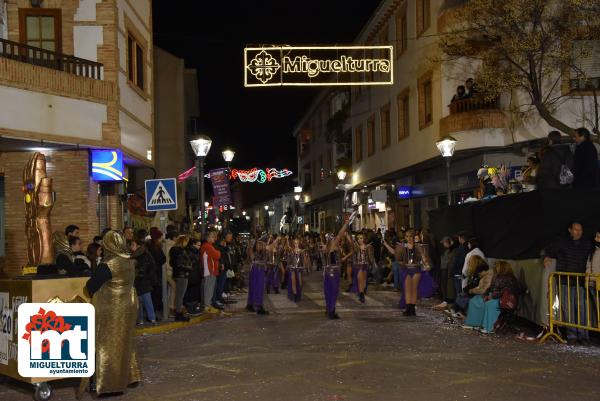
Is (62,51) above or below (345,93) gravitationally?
below

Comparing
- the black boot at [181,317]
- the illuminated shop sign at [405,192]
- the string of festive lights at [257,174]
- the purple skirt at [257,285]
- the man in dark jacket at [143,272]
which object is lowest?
the black boot at [181,317]

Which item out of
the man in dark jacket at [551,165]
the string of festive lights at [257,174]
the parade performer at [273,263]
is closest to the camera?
the man in dark jacket at [551,165]

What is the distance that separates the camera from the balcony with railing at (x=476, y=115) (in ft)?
82.0

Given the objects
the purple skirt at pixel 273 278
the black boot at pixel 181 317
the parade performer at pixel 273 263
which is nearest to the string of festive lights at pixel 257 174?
the purple skirt at pixel 273 278

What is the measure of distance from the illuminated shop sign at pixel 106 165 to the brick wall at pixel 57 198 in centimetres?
22

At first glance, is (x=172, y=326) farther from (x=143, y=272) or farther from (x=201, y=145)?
(x=201, y=145)

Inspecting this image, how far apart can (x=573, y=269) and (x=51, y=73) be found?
12.4 meters

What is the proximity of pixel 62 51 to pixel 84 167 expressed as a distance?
3018 millimetres

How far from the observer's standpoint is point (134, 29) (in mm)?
22297

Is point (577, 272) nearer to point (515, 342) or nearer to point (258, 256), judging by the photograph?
point (515, 342)

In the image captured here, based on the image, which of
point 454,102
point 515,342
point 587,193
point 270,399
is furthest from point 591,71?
point 270,399

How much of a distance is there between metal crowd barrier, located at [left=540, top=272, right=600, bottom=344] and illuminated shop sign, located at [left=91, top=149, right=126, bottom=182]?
11.5 meters

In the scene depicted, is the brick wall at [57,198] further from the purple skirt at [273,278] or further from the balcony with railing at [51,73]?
the purple skirt at [273,278]

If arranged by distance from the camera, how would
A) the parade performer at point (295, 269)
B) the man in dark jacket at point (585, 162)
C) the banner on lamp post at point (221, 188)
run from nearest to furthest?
the man in dark jacket at point (585, 162)
the parade performer at point (295, 269)
the banner on lamp post at point (221, 188)
